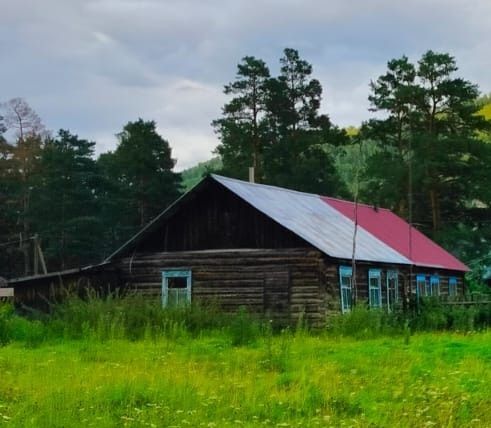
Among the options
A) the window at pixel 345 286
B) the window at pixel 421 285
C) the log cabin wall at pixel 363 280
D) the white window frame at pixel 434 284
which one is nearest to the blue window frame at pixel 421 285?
the window at pixel 421 285

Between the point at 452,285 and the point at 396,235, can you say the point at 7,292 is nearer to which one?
the point at 396,235

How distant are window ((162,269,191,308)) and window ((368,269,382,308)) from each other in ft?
20.1

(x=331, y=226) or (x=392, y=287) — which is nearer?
(x=331, y=226)

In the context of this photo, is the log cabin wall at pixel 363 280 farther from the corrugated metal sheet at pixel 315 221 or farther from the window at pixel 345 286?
the corrugated metal sheet at pixel 315 221

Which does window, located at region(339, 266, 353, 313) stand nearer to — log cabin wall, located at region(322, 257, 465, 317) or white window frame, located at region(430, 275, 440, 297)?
log cabin wall, located at region(322, 257, 465, 317)

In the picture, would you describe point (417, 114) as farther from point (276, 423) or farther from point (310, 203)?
point (276, 423)

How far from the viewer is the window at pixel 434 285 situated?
35.9 metres

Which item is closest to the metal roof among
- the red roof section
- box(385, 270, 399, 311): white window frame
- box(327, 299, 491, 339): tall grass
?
the red roof section

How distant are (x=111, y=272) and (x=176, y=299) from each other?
275 cm

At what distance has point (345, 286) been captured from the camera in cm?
2792

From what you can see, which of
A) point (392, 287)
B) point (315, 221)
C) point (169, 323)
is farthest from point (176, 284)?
point (392, 287)

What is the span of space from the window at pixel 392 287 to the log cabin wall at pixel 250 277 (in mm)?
5704

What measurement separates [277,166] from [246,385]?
153ft

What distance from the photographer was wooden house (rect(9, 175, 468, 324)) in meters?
26.2
